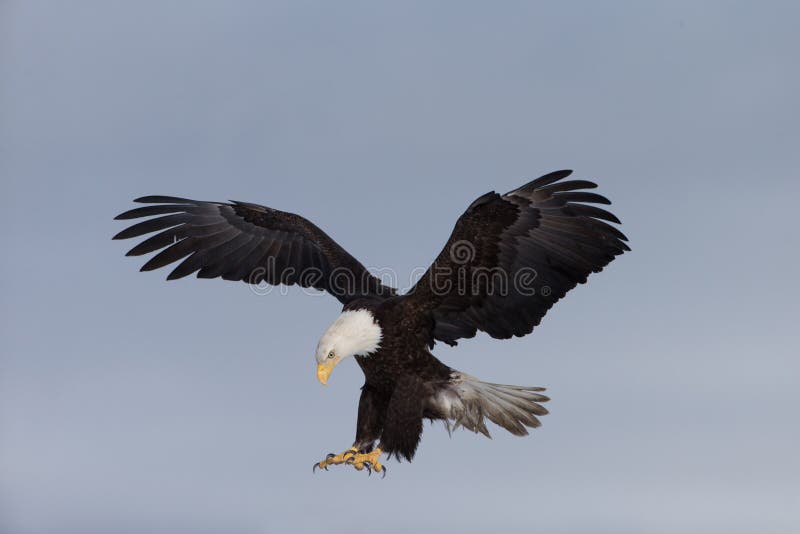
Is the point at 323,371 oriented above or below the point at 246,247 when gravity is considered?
below

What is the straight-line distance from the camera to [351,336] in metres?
7.57

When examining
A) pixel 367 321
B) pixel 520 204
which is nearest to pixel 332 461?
pixel 367 321

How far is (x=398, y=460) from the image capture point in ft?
25.0

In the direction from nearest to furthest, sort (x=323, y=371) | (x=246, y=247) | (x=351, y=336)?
(x=323, y=371)
(x=351, y=336)
(x=246, y=247)

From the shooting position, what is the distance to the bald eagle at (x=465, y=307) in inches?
302

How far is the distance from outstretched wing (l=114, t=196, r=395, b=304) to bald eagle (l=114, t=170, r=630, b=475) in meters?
0.05

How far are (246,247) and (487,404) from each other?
242 centimetres

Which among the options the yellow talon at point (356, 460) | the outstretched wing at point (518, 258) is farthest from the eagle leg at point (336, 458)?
the outstretched wing at point (518, 258)

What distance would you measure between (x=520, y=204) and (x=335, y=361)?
1777 millimetres

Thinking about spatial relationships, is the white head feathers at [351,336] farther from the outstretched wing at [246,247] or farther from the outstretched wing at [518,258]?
the outstretched wing at [246,247]

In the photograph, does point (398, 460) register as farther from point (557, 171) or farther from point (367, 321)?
→ point (557, 171)

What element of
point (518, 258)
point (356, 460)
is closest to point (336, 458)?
point (356, 460)

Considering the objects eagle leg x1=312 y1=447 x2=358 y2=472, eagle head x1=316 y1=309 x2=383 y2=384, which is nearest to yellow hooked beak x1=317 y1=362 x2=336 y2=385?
eagle head x1=316 y1=309 x2=383 y2=384

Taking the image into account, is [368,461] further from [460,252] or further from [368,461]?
[460,252]
